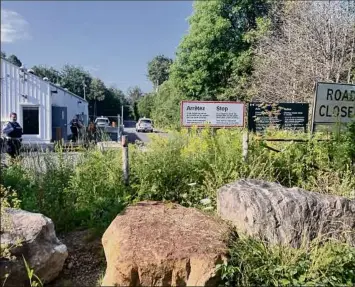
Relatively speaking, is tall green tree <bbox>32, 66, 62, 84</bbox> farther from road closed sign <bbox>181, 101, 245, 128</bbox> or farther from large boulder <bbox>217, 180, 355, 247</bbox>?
large boulder <bbox>217, 180, 355, 247</bbox>

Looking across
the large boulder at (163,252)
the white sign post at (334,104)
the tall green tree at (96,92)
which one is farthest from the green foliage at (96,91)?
the large boulder at (163,252)

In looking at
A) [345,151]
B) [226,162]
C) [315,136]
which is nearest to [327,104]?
[315,136]

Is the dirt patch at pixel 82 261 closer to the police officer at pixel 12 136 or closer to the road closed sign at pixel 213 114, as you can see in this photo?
the road closed sign at pixel 213 114

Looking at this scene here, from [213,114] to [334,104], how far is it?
3199 mm

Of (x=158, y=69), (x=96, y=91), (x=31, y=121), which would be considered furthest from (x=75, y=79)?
(x=31, y=121)

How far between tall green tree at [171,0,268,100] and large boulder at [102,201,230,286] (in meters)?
15.8

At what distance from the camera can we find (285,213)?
370 cm

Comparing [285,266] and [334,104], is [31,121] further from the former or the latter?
[285,266]

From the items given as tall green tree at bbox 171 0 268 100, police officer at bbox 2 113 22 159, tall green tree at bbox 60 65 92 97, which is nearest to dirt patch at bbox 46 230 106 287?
police officer at bbox 2 113 22 159

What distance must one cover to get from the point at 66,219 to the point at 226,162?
7.85 feet

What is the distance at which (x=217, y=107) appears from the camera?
9164 mm

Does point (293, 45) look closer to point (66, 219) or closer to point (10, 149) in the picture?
point (10, 149)

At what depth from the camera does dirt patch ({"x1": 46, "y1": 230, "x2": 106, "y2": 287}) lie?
12.0 ft

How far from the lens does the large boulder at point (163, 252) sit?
3080 millimetres
